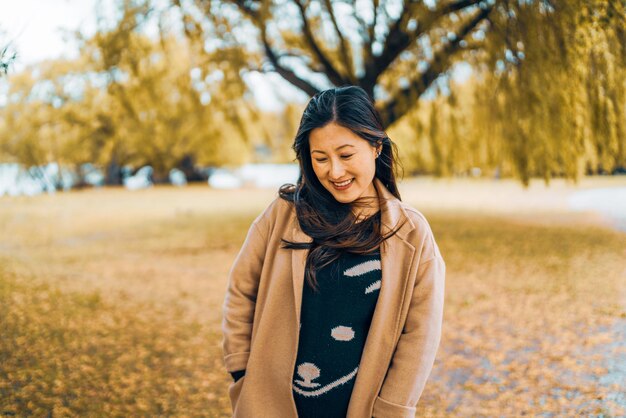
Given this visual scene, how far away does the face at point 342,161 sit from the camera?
1.47 m

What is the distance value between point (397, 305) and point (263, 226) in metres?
0.48

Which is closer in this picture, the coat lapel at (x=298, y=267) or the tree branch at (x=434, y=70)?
the coat lapel at (x=298, y=267)

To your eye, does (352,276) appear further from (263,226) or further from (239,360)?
(239,360)

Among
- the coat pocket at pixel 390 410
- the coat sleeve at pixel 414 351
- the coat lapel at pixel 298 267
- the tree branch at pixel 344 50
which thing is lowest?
the coat pocket at pixel 390 410

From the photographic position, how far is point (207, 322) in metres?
5.20

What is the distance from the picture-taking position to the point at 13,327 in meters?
4.70

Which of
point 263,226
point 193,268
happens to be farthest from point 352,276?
point 193,268

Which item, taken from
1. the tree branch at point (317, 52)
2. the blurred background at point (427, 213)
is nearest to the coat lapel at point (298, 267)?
the blurred background at point (427, 213)

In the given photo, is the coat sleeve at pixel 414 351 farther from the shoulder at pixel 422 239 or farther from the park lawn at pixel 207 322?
the park lawn at pixel 207 322

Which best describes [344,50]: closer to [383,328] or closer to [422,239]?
[422,239]

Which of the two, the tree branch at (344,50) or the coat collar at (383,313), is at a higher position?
the tree branch at (344,50)

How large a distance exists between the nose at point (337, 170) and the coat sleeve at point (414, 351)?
351mm

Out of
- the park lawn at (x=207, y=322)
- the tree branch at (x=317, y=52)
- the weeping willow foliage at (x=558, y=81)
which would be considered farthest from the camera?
the tree branch at (x=317, y=52)

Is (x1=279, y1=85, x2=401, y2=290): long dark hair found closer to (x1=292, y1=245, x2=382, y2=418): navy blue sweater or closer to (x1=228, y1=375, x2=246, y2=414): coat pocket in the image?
(x1=292, y1=245, x2=382, y2=418): navy blue sweater
